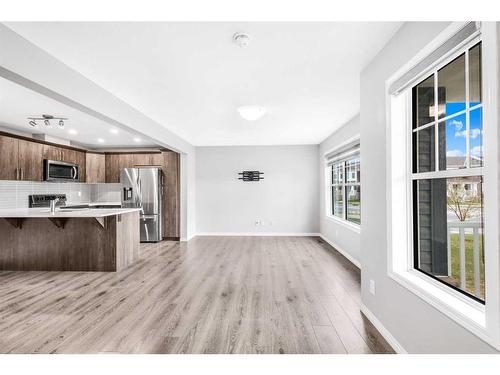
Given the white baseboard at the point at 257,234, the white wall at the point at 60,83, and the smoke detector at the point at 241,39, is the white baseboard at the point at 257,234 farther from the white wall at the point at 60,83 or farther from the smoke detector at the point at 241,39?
the smoke detector at the point at 241,39

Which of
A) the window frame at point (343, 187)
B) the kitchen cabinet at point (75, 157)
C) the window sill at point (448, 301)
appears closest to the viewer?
the window sill at point (448, 301)

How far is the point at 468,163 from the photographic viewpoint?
1.53m

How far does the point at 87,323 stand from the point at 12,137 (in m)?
4.04

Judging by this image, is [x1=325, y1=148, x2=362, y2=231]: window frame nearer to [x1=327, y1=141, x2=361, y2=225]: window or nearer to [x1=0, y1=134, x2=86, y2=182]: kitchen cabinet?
[x1=327, y1=141, x2=361, y2=225]: window

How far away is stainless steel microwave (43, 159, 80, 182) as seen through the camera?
5.27 meters

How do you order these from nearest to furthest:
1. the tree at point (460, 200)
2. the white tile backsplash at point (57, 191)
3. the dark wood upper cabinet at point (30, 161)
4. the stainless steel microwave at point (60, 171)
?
the tree at point (460, 200)
the dark wood upper cabinet at point (30, 161)
the white tile backsplash at point (57, 191)
the stainless steel microwave at point (60, 171)

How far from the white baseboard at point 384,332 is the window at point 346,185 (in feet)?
8.02

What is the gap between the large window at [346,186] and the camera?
479 centimetres

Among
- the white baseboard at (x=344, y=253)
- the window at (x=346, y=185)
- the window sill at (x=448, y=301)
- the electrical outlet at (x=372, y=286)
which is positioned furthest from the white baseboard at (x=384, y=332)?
the window at (x=346, y=185)

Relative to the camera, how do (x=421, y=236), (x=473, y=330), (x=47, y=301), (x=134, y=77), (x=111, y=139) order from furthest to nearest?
(x=111, y=139) < (x=47, y=301) < (x=134, y=77) < (x=421, y=236) < (x=473, y=330)

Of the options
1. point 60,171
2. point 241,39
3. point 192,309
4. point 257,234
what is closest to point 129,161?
point 60,171

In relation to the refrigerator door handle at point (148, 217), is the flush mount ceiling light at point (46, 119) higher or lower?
higher
